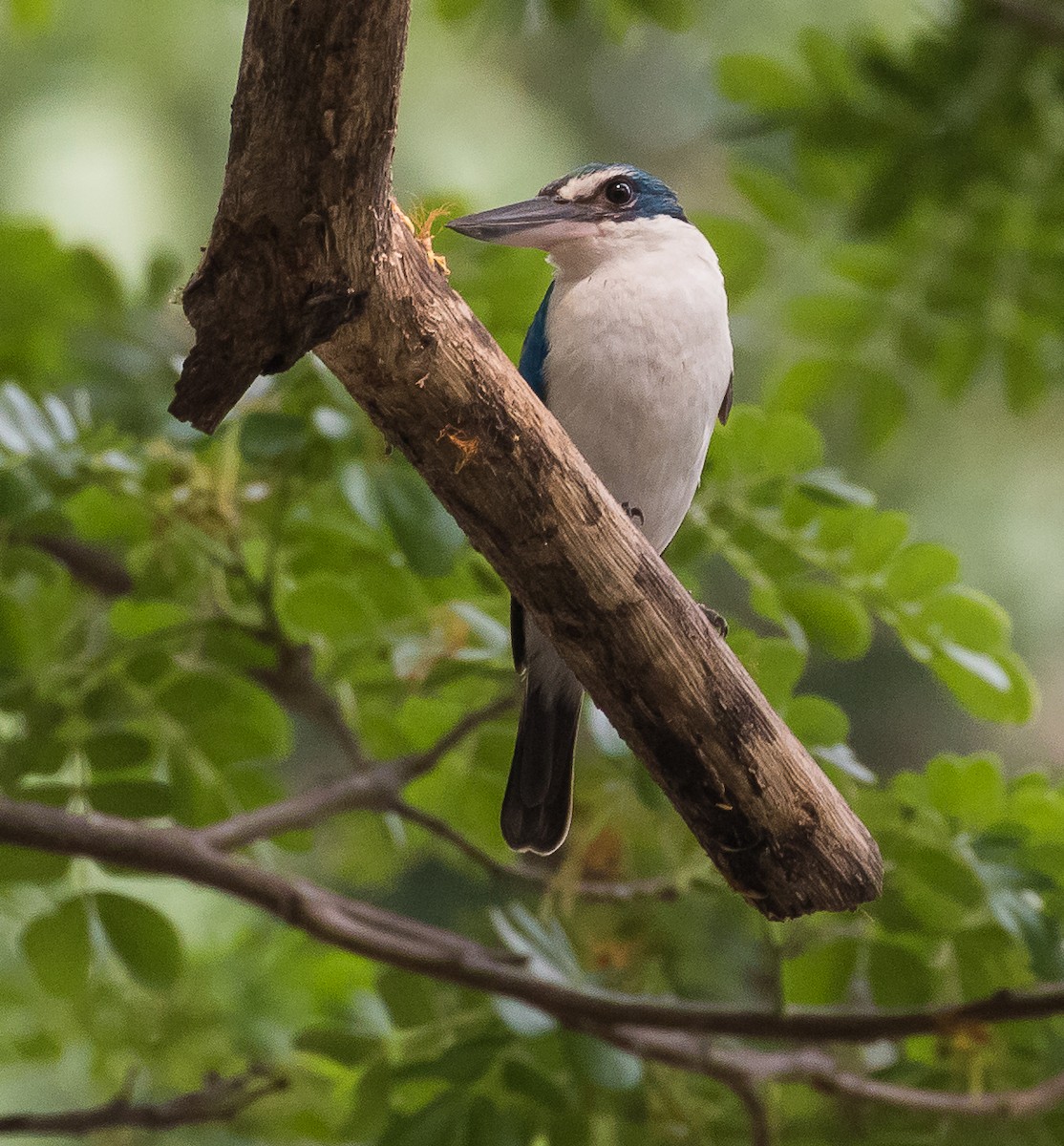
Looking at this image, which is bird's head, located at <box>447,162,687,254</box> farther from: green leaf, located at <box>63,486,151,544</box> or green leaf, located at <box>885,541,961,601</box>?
green leaf, located at <box>63,486,151,544</box>

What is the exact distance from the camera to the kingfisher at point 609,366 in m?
1.46

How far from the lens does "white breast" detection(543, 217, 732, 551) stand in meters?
1.46

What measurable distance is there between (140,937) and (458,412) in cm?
94

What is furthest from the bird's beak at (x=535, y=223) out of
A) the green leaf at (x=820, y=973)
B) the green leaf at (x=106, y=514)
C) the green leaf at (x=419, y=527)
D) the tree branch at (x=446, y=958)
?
the green leaf at (x=820, y=973)

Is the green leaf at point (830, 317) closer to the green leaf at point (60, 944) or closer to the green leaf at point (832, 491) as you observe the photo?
the green leaf at point (832, 491)

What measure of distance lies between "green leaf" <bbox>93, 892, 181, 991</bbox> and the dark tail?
0.46 meters

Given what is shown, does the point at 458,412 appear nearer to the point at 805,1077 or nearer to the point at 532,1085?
the point at 532,1085

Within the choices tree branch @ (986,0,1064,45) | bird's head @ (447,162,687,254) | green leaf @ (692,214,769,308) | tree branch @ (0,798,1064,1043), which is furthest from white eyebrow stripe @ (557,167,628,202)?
tree branch @ (986,0,1064,45)

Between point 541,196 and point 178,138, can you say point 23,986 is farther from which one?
point 178,138

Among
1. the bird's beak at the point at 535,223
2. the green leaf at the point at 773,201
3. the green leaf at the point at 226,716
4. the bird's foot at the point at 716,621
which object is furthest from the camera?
the green leaf at the point at 773,201

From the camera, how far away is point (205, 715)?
182 cm

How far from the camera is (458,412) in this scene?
3.43 ft

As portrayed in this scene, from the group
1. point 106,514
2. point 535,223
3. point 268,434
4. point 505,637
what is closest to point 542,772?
point 505,637

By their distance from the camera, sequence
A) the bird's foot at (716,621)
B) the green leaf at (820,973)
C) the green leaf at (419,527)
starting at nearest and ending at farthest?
the bird's foot at (716,621) < the green leaf at (419,527) < the green leaf at (820,973)
